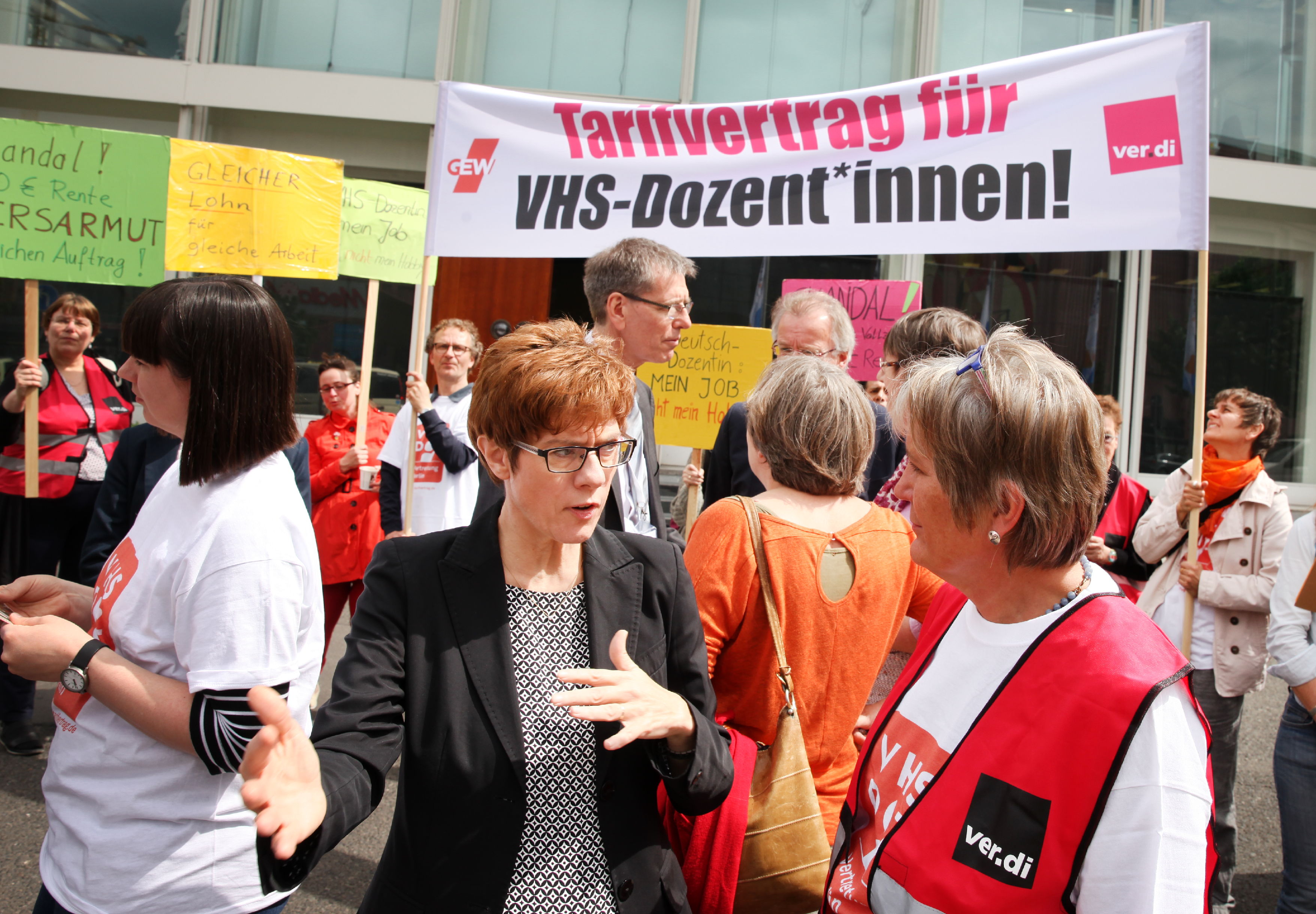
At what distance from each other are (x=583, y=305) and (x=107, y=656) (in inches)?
350

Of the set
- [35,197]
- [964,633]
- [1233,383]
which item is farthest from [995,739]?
[1233,383]

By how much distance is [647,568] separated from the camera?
1757 mm

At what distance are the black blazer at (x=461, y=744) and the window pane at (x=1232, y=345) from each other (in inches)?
380

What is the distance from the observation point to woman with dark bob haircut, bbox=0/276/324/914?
1523 mm

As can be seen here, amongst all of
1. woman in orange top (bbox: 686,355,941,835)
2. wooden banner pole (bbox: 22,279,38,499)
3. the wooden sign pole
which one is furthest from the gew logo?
woman in orange top (bbox: 686,355,941,835)

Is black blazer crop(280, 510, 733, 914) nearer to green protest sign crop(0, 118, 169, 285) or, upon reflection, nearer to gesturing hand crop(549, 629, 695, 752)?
gesturing hand crop(549, 629, 695, 752)

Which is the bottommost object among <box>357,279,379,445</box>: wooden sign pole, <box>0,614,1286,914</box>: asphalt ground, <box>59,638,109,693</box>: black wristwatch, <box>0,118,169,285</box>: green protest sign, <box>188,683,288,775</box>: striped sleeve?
<box>0,614,1286,914</box>: asphalt ground

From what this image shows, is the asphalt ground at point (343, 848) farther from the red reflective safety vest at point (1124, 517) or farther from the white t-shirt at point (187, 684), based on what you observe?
the white t-shirt at point (187, 684)

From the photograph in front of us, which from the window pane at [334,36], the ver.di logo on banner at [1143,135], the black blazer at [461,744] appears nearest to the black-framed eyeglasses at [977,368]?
the black blazer at [461,744]

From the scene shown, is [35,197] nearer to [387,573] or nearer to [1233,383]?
[387,573]

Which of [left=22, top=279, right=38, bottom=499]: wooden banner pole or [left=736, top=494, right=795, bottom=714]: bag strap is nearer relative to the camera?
[left=736, top=494, right=795, bottom=714]: bag strap

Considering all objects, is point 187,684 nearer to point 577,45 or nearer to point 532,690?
point 532,690

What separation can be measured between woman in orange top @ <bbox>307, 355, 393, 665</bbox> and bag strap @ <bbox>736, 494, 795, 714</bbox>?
10.1ft

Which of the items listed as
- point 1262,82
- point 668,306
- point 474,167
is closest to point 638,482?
point 668,306
